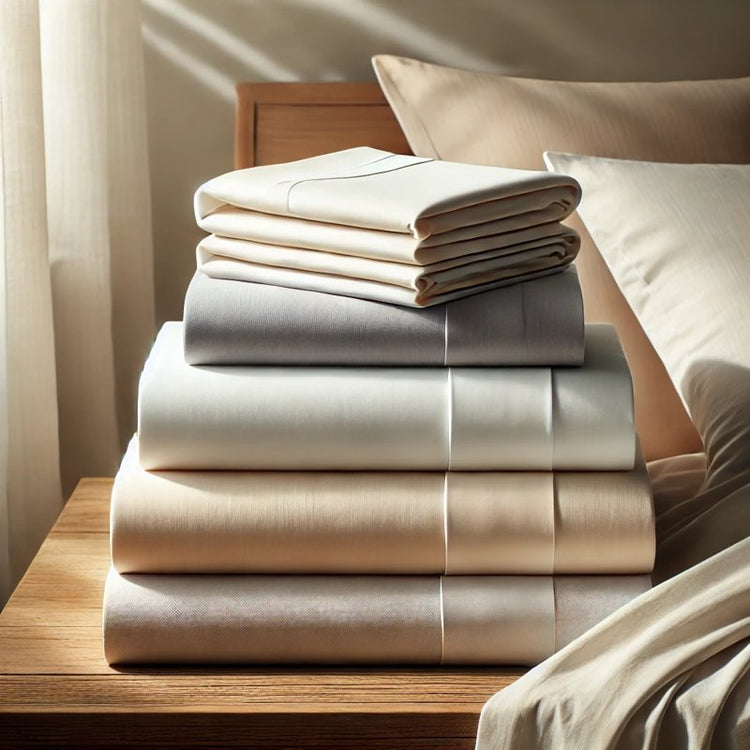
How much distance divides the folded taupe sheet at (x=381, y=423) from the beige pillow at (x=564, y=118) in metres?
0.65

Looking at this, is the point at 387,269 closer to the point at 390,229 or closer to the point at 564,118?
the point at 390,229

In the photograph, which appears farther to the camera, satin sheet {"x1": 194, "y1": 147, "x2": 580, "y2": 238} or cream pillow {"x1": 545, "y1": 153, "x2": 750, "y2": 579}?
cream pillow {"x1": 545, "y1": 153, "x2": 750, "y2": 579}

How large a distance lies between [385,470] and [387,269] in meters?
0.15

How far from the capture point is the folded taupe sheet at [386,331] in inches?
31.5

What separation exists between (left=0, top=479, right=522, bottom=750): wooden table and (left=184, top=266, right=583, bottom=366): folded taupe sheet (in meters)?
0.24

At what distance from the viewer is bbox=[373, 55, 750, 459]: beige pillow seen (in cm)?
138

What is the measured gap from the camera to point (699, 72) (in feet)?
5.50

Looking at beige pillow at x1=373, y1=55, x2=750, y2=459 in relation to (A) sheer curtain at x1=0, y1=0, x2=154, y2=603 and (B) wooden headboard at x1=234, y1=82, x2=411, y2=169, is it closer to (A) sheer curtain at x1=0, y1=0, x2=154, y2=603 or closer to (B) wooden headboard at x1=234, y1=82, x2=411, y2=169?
(B) wooden headboard at x1=234, y1=82, x2=411, y2=169

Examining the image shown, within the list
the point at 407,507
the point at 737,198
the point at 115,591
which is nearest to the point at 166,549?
the point at 115,591

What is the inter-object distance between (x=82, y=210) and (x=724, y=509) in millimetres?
960

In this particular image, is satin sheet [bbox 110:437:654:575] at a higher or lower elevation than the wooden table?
higher

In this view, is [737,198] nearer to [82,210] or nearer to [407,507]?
[407,507]

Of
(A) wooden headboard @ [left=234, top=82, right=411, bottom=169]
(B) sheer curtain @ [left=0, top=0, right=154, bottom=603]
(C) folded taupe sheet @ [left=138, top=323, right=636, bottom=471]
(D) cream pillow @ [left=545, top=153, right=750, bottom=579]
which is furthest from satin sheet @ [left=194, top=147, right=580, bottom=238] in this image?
(A) wooden headboard @ [left=234, top=82, right=411, bottom=169]

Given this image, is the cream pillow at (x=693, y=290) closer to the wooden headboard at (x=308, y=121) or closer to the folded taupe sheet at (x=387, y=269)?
A: the folded taupe sheet at (x=387, y=269)
